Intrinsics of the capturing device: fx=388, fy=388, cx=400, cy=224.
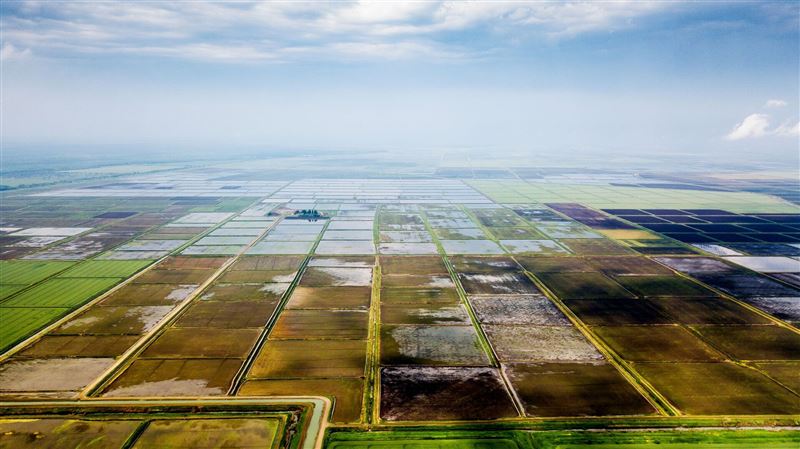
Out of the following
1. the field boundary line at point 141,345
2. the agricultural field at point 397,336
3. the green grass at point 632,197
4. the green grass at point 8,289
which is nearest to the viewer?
the agricultural field at point 397,336

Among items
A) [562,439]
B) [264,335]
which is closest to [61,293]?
[264,335]

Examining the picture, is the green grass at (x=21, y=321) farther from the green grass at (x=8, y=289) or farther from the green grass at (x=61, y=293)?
the green grass at (x=8, y=289)

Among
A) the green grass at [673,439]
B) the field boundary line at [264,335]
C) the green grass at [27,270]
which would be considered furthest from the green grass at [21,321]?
the green grass at [673,439]

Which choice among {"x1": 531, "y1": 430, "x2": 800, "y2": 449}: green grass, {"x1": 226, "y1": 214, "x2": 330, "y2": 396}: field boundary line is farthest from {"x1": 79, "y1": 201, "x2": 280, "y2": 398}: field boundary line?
{"x1": 531, "y1": 430, "x2": 800, "y2": 449}: green grass

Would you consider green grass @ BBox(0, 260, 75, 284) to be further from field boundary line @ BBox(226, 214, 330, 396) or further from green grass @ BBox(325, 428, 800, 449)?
green grass @ BBox(325, 428, 800, 449)

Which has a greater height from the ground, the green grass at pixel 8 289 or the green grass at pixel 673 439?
the green grass at pixel 8 289

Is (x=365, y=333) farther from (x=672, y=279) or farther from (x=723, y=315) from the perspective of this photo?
(x=672, y=279)

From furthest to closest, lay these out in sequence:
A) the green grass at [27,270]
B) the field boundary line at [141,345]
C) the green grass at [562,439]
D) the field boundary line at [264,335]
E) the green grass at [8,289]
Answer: the green grass at [27,270], the green grass at [8,289], the field boundary line at [264,335], the field boundary line at [141,345], the green grass at [562,439]
